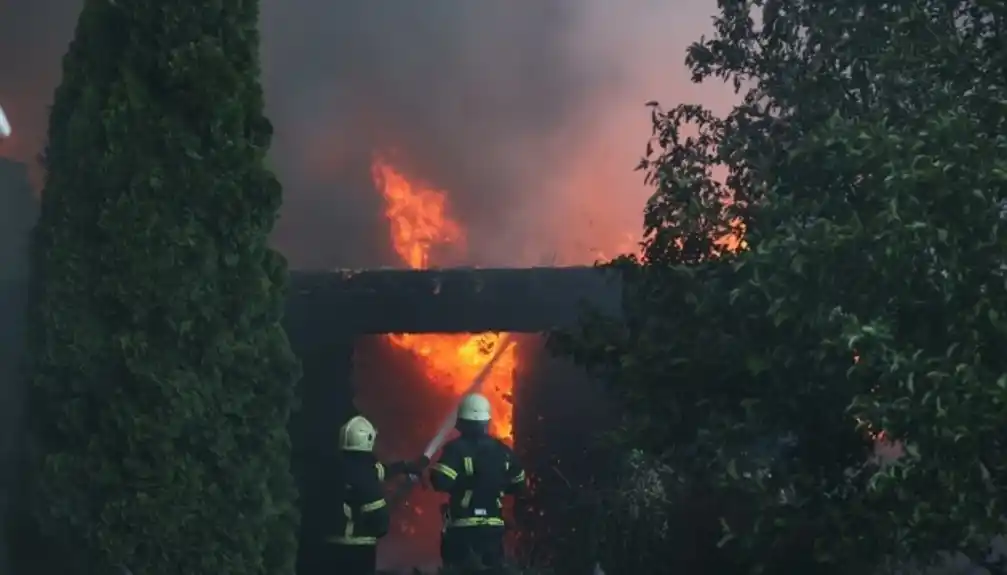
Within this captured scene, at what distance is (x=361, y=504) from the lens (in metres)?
7.32

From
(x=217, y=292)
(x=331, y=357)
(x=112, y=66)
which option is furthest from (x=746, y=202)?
(x=331, y=357)

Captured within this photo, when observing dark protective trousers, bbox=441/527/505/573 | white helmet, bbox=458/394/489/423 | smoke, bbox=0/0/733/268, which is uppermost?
smoke, bbox=0/0/733/268

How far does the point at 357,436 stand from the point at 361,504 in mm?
454

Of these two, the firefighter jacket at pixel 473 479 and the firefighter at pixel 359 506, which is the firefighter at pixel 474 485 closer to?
the firefighter jacket at pixel 473 479

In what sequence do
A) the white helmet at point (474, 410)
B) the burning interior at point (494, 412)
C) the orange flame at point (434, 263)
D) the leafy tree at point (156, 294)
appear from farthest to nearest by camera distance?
the orange flame at point (434, 263) → the burning interior at point (494, 412) → the white helmet at point (474, 410) → the leafy tree at point (156, 294)

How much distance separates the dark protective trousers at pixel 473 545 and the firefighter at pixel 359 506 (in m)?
0.53

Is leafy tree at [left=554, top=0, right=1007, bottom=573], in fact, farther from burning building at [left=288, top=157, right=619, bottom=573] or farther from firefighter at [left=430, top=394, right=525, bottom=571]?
burning building at [left=288, top=157, right=619, bottom=573]

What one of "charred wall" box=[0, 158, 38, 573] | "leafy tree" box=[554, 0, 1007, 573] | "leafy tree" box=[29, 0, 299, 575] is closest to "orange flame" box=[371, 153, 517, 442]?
"charred wall" box=[0, 158, 38, 573]

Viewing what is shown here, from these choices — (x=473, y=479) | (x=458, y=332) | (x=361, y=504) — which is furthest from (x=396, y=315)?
(x=361, y=504)

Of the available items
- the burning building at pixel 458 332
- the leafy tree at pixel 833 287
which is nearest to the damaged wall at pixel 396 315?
the burning building at pixel 458 332

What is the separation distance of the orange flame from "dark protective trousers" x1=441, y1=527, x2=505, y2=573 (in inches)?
78.5

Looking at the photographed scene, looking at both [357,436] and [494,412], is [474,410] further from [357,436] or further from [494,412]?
[494,412]

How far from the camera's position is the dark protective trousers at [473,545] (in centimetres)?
762

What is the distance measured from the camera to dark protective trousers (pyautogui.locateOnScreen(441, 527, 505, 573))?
7621mm
